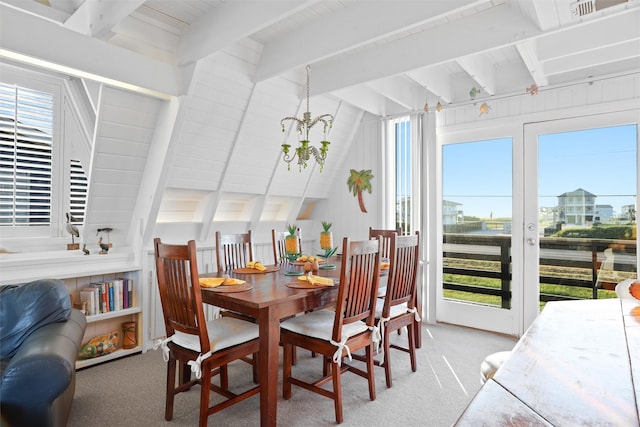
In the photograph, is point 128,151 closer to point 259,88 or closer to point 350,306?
point 259,88

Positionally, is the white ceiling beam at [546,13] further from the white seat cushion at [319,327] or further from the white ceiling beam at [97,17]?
the white ceiling beam at [97,17]

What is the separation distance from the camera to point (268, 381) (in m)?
2.05

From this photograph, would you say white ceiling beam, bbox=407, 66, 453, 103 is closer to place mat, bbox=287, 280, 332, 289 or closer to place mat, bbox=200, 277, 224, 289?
place mat, bbox=287, 280, 332, 289

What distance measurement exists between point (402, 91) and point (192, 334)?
321 cm

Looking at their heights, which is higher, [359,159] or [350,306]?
[359,159]

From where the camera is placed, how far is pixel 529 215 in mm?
3689

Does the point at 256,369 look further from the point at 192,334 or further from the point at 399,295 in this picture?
the point at 399,295

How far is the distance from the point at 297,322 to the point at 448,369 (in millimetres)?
1320

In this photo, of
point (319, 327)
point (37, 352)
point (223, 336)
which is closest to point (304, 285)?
point (319, 327)

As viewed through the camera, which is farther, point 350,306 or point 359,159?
point 359,159

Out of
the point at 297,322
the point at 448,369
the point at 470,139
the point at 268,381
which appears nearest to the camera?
the point at 268,381

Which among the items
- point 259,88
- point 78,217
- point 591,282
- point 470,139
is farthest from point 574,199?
point 78,217

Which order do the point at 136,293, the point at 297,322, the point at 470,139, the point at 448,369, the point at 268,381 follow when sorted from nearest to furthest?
the point at 268,381 < the point at 297,322 < the point at 448,369 < the point at 136,293 < the point at 470,139

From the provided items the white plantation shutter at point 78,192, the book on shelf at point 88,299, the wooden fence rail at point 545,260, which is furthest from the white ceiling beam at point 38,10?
the wooden fence rail at point 545,260
